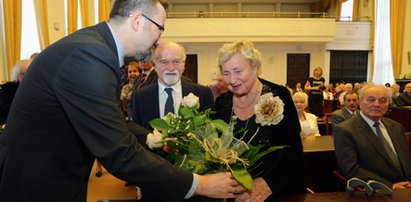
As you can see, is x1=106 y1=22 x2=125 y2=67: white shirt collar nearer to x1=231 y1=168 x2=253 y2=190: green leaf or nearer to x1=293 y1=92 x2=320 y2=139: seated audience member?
x1=231 y1=168 x2=253 y2=190: green leaf

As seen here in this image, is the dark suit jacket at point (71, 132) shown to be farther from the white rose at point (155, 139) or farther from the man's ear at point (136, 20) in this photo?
the white rose at point (155, 139)

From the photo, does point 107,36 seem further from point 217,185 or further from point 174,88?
point 174,88

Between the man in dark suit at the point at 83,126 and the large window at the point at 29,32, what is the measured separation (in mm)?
6641

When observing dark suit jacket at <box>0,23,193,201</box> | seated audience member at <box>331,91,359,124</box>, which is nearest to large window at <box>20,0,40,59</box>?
seated audience member at <box>331,91,359,124</box>

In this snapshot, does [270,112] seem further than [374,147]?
No

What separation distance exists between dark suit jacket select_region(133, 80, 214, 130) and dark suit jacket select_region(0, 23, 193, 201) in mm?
1377

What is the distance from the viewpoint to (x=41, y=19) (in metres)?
7.61

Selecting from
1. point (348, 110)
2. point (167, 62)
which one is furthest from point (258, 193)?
point (348, 110)

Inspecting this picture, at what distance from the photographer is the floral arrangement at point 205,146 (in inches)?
55.4

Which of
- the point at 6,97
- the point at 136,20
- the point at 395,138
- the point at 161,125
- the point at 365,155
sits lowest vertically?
the point at 365,155

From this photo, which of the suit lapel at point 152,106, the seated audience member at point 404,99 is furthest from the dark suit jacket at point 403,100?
the suit lapel at point 152,106

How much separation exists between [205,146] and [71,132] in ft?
1.67

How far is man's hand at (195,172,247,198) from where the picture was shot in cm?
138

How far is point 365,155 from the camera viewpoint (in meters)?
2.99
